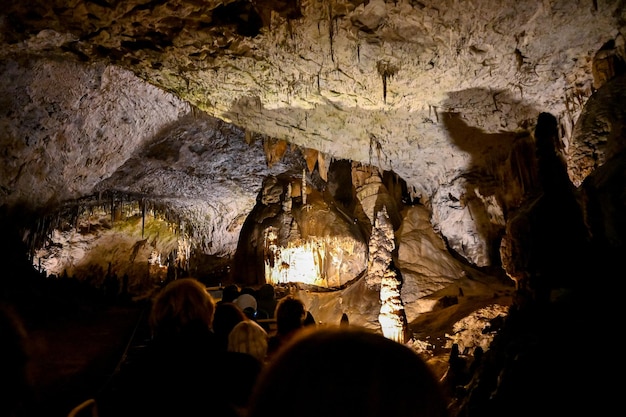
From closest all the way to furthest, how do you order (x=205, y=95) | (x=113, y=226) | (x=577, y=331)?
(x=577, y=331), (x=205, y=95), (x=113, y=226)

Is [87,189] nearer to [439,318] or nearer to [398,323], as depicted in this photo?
[398,323]

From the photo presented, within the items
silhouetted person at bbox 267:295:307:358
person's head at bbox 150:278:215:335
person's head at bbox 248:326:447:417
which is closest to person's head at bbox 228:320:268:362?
silhouetted person at bbox 267:295:307:358

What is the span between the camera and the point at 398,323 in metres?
8.02

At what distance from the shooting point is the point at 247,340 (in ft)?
8.71

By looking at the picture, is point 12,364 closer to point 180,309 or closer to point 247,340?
point 180,309

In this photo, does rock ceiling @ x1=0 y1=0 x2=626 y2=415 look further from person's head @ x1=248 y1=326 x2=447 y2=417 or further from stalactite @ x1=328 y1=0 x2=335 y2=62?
person's head @ x1=248 y1=326 x2=447 y2=417

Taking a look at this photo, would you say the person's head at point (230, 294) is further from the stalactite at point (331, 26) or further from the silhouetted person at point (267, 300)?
the stalactite at point (331, 26)

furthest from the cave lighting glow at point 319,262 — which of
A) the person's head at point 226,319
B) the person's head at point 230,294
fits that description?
the person's head at point 226,319

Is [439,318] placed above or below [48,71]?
below

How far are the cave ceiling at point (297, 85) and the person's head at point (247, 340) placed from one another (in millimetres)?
4038

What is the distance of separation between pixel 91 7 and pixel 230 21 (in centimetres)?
169

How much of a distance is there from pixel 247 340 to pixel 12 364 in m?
1.53

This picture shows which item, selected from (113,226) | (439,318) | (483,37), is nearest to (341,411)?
(483,37)

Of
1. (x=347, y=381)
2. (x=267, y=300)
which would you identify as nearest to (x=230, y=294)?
(x=267, y=300)
